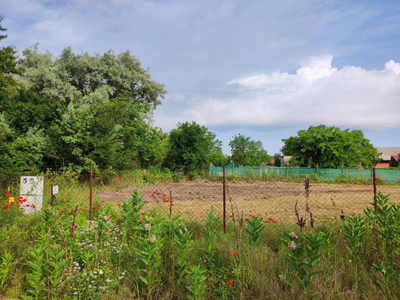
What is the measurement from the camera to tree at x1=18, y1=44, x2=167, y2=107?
19531 millimetres

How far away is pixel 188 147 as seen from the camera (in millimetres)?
19297

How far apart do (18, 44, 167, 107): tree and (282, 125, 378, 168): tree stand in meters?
17.4

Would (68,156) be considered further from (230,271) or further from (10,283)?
(230,271)

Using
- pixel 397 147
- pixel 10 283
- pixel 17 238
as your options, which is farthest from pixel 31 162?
pixel 397 147

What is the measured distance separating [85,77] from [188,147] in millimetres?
11229

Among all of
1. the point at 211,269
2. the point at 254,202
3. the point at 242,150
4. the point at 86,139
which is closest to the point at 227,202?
the point at 254,202

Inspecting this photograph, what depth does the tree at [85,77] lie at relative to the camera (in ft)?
64.1

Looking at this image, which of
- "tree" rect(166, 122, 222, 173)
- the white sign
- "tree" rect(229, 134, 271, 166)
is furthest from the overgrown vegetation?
"tree" rect(229, 134, 271, 166)

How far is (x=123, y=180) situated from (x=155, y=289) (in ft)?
41.8

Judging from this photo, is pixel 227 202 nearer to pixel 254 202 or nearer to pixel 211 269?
pixel 254 202

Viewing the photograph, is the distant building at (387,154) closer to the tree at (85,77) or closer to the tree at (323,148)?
the tree at (323,148)

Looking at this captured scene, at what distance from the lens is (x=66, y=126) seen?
1237cm

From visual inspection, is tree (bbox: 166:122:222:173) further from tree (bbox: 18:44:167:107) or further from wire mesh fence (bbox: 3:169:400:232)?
wire mesh fence (bbox: 3:169:400:232)

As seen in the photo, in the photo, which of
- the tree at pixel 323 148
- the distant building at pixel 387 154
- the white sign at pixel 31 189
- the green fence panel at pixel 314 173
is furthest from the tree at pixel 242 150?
the white sign at pixel 31 189
